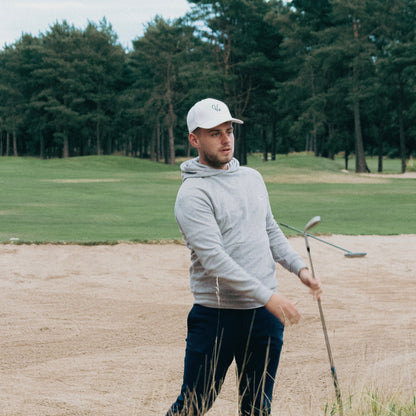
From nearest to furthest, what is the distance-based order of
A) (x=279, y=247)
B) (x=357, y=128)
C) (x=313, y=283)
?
(x=313, y=283) < (x=279, y=247) < (x=357, y=128)

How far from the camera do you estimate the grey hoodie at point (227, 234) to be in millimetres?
2920

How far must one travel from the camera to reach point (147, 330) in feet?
22.0

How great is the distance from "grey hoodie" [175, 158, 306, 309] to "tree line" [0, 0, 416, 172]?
39.3m

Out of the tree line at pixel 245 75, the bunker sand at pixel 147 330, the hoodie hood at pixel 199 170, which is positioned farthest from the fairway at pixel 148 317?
the tree line at pixel 245 75

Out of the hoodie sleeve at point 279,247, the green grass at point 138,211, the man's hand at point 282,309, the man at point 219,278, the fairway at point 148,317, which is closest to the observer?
the man's hand at point 282,309

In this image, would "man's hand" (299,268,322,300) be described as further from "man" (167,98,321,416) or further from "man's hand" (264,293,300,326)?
"man's hand" (264,293,300,326)

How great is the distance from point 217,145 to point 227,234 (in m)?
0.46

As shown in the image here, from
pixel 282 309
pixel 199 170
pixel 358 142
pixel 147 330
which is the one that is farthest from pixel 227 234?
pixel 358 142

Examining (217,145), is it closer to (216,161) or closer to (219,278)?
(216,161)

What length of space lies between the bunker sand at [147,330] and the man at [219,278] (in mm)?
402

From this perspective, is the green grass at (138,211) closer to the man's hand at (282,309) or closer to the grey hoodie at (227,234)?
the grey hoodie at (227,234)

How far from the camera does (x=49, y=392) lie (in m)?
4.89

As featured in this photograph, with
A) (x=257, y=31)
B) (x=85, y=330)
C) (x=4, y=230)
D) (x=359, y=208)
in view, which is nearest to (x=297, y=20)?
(x=257, y=31)

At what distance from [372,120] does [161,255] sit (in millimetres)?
42777
